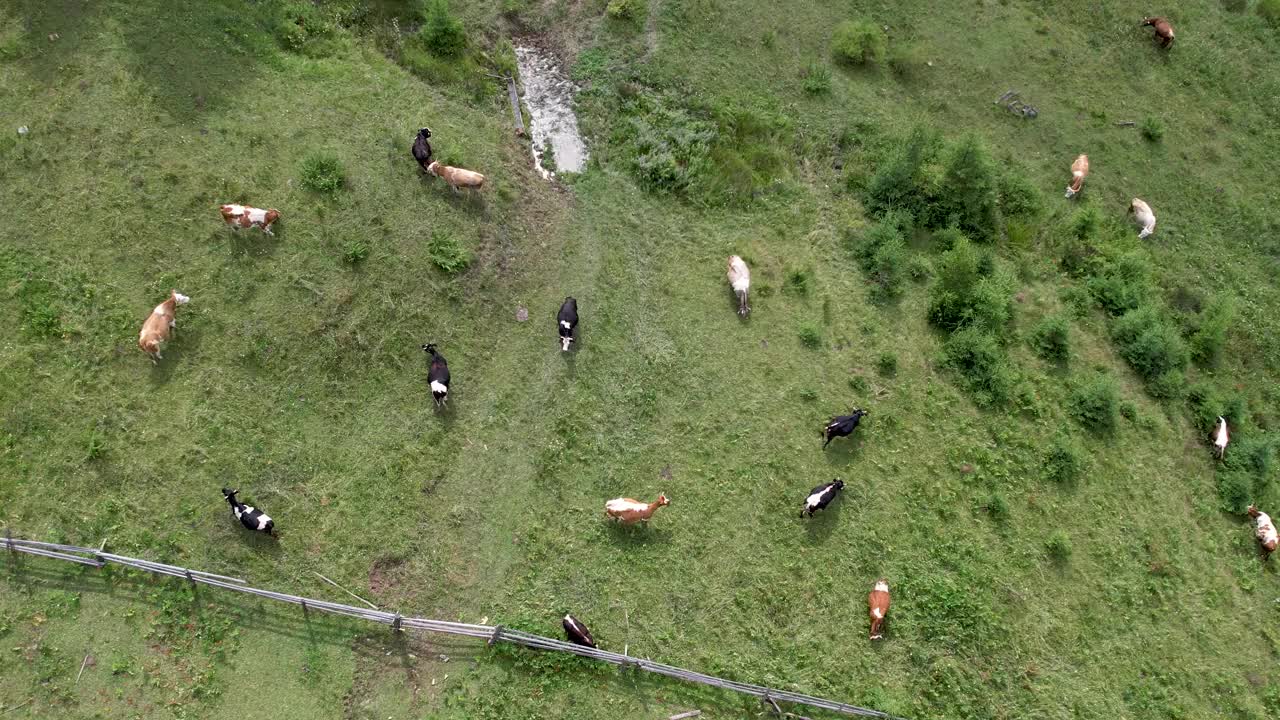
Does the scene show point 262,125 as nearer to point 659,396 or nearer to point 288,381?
point 288,381

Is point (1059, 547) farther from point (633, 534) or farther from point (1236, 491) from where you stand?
point (633, 534)

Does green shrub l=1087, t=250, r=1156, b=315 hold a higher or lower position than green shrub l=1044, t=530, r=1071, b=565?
higher

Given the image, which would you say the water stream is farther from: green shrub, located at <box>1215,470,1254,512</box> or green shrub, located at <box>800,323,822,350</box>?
green shrub, located at <box>1215,470,1254,512</box>

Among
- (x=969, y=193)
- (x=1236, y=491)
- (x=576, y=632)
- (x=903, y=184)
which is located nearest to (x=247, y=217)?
(x=576, y=632)

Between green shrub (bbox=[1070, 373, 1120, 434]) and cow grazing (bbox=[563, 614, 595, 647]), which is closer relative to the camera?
cow grazing (bbox=[563, 614, 595, 647])

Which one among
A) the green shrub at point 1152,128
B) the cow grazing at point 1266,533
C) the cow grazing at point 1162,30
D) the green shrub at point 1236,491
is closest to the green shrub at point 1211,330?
the green shrub at point 1236,491

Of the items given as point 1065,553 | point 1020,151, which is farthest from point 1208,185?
point 1065,553

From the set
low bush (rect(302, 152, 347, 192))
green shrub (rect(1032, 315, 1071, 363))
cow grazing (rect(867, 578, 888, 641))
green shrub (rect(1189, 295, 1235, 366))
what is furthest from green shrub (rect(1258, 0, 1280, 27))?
low bush (rect(302, 152, 347, 192))
